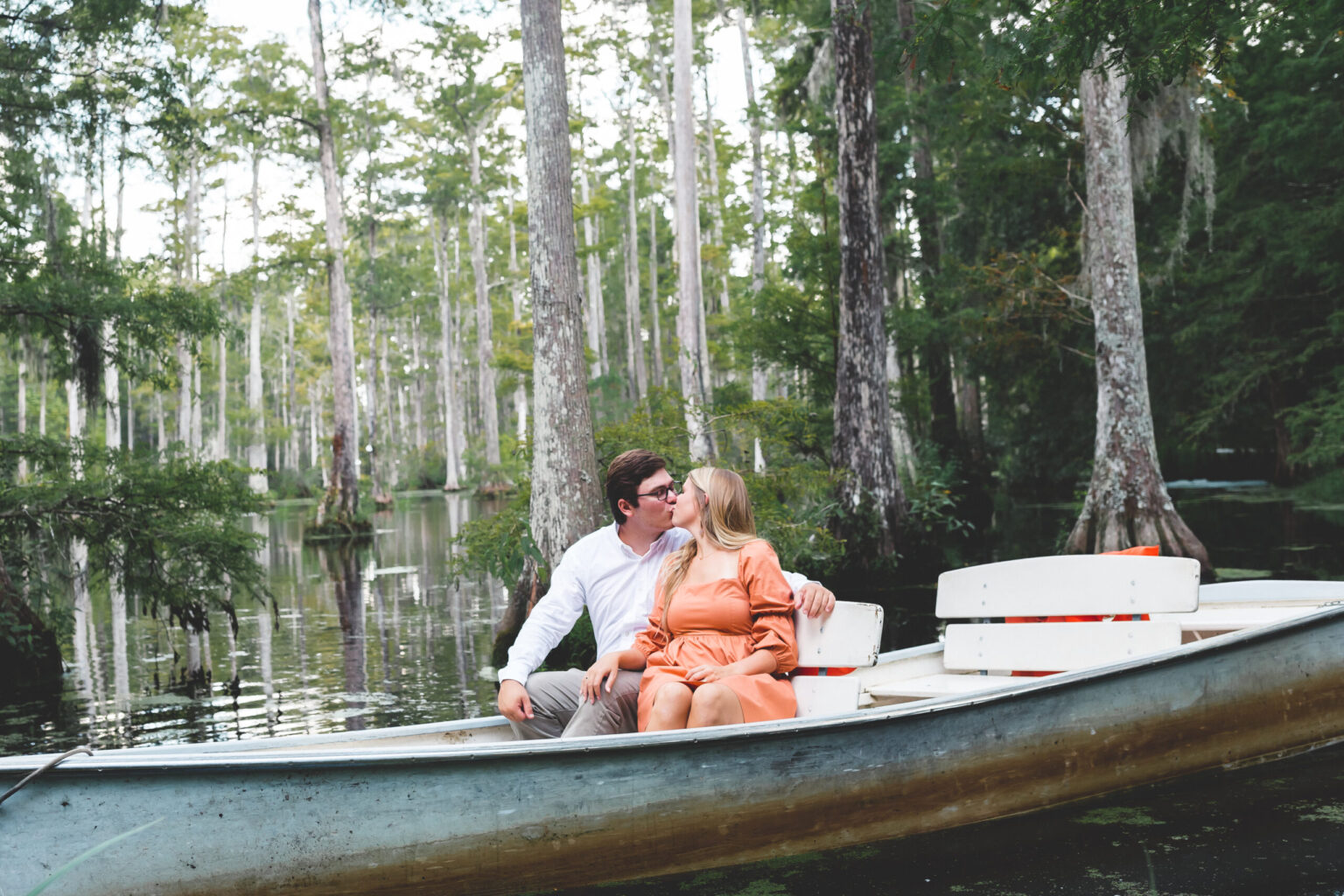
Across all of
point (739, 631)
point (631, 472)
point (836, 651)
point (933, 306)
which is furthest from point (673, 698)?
point (933, 306)

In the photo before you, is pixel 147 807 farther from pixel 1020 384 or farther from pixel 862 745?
pixel 1020 384

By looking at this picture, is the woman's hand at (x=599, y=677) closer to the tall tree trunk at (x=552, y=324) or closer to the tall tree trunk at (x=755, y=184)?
the tall tree trunk at (x=552, y=324)

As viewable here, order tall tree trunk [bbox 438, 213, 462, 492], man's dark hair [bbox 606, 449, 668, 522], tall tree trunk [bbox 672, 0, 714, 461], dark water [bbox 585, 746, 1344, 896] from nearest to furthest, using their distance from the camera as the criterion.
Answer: dark water [bbox 585, 746, 1344, 896] → man's dark hair [bbox 606, 449, 668, 522] → tall tree trunk [bbox 672, 0, 714, 461] → tall tree trunk [bbox 438, 213, 462, 492]

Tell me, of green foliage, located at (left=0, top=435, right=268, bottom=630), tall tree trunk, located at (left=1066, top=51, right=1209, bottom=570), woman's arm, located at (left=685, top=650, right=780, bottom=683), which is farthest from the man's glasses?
tall tree trunk, located at (left=1066, top=51, right=1209, bottom=570)

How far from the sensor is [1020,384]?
2431 cm

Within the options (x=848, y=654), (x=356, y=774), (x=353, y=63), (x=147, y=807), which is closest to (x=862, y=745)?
(x=848, y=654)

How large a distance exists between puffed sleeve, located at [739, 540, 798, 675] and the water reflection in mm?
3405

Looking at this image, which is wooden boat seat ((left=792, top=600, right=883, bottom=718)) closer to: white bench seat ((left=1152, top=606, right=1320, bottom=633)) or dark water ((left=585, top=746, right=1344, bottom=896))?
dark water ((left=585, top=746, right=1344, bottom=896))

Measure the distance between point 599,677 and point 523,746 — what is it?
52 cm

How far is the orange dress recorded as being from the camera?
412cm

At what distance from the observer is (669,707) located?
401cm

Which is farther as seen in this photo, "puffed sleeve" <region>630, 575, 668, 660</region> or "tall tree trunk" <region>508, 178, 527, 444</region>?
"tall tree trunk" <region>508, 178, 527, 444</region>

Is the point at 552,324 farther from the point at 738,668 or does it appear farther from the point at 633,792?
the point at 633,792

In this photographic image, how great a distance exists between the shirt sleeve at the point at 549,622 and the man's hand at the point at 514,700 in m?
0.04
